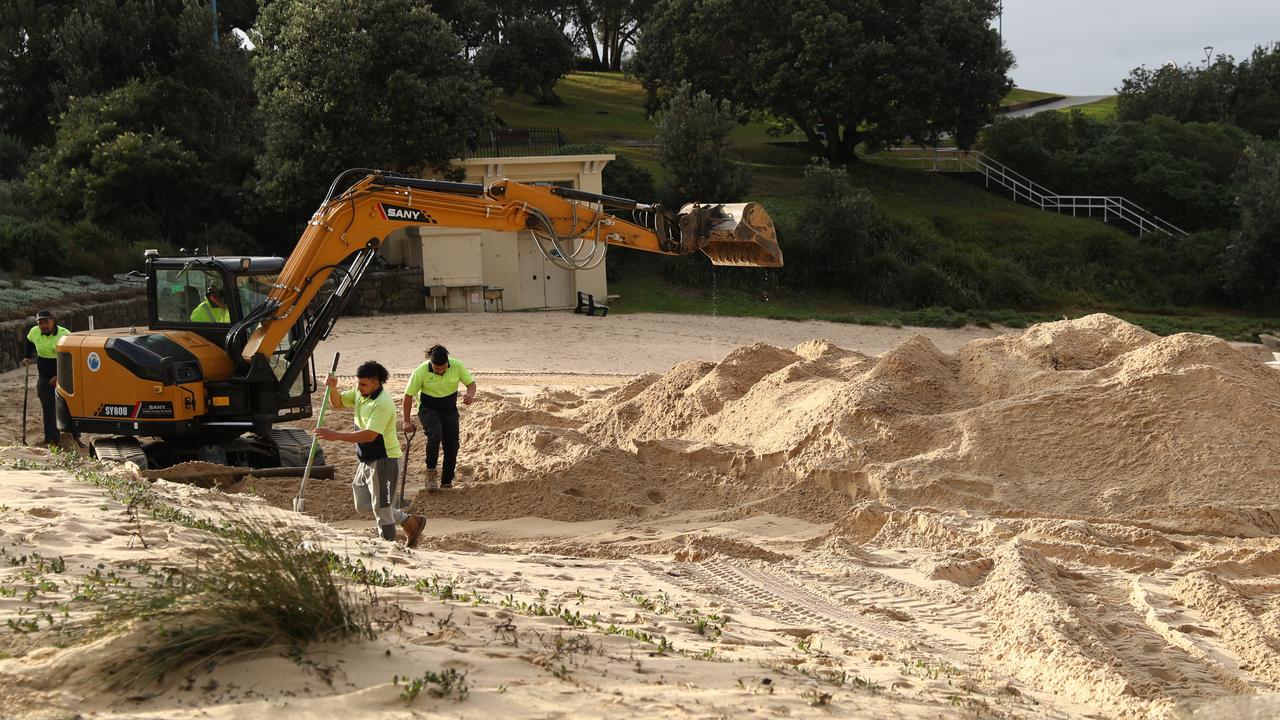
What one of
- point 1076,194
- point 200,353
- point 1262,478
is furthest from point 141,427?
point 1076,194

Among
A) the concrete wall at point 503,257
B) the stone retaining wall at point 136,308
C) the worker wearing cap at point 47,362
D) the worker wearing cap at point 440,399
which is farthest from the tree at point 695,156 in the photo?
the worker wearing cap at point 440,399

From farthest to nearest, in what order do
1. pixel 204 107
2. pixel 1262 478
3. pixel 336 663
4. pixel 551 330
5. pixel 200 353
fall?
pixel 204 107 → pixel 551 330 → pixel 200 353 → pixel 1262 478 → pixel 336 663

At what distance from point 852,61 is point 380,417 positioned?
3269cm

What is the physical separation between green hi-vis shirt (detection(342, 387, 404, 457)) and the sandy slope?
0.77m

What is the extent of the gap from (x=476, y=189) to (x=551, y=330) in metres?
13.4

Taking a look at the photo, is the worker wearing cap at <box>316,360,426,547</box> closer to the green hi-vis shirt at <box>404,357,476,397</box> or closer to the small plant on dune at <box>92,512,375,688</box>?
the green hi-vis shirt at <box>404,357,476,397</box>

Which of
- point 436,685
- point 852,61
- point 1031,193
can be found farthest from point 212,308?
point 1031,193

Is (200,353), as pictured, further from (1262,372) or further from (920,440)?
(1262,372)

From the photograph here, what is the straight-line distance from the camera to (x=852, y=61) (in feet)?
127

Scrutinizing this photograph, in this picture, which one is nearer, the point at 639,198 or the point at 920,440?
the point at 920,440

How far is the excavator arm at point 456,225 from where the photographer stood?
38.9 feet

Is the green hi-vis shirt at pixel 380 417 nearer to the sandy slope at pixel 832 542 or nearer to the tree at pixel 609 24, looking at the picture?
the sandy slope at pixel 832 542

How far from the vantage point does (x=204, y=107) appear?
33375 mm

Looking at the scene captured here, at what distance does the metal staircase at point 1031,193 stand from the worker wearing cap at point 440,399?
33.7 metres
